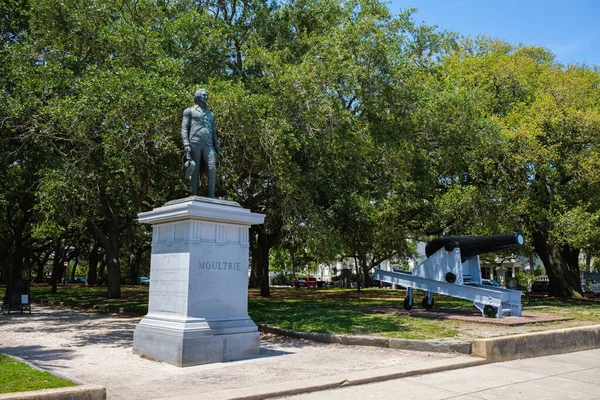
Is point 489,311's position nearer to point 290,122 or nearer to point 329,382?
point 290,122

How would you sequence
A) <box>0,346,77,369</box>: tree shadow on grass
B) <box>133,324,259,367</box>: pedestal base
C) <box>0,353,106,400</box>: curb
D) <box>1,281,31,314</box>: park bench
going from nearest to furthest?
<box>0,353,106,400</box>: curb → <box>133,324,259,367</box>: pedestal base → <box>0,346,77,369</box>: tree shadow on grass → <box>1,281,31,314</box>: park bench

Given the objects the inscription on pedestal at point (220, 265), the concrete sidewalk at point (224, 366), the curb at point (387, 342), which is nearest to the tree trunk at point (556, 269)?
the curb at point (387, 342)

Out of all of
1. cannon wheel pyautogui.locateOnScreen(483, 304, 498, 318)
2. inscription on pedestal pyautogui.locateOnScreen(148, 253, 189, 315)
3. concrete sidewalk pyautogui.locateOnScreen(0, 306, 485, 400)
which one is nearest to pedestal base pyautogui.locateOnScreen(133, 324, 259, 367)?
concrete sidewalk pyautogui.locateOnScreen(0, 306, 485, 400)

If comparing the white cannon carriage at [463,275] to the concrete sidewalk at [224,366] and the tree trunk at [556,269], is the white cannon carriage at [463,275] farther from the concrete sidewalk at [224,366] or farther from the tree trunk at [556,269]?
the tree trunk at [556,269]

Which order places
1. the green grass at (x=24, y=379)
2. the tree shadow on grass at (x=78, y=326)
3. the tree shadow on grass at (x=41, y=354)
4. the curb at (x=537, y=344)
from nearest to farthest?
the green grass at (x=24, y=379)
the tree shadow on grass at (x=41, y=354)
the curb at (x=537, y=344)
the tree shadow on grass at (x=78, y=326)

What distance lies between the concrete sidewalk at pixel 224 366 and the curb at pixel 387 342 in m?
0.16

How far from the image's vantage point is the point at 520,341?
33.0 ft

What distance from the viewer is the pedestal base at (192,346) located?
349 inches

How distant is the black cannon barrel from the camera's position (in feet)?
49.8

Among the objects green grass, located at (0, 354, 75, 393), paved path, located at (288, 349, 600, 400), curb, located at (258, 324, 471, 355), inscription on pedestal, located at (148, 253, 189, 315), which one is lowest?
paved path, located at (288, 349, 600, 400)

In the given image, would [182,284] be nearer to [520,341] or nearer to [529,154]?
[520,341]

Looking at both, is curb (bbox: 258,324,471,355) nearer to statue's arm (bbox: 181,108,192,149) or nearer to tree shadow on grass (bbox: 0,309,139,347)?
tree shadow on grass (bbox: 0,309,139,347)

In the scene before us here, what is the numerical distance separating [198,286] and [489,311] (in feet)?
29.7

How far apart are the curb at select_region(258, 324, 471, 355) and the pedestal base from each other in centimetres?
225
